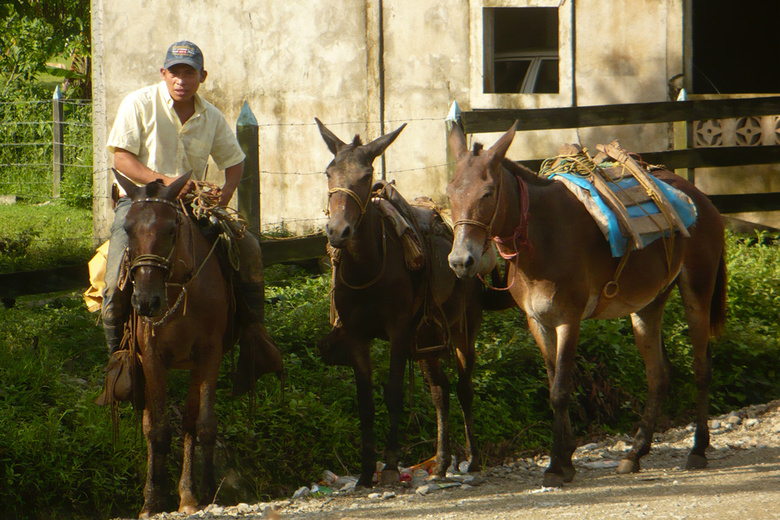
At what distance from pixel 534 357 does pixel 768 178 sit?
5.02 m

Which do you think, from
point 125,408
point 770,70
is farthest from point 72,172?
point 770,70

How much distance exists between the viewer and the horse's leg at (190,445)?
533 cm

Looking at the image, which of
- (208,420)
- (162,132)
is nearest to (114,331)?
(208,420)

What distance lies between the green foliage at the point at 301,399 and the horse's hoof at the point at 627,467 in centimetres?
111

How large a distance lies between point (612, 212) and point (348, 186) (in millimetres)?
1765

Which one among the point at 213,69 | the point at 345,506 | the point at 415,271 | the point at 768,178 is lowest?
Result: the point at 345,506

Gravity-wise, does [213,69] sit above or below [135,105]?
above

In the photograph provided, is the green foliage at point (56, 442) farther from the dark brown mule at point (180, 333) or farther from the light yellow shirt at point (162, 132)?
the light yellow shirt at point (162, 132)

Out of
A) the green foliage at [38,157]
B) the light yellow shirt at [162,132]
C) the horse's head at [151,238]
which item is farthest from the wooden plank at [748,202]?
the green foliage at [38,157]

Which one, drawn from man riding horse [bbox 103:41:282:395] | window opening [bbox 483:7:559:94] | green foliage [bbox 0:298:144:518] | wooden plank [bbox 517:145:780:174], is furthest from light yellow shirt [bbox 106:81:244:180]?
window opening [bbox 483:7:559:94]

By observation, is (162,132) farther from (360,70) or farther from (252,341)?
(360,70)

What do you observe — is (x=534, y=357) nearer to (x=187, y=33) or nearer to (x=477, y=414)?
(x=477, y=414)

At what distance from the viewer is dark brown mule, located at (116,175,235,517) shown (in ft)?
16.5

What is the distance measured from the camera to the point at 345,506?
5.39 m
